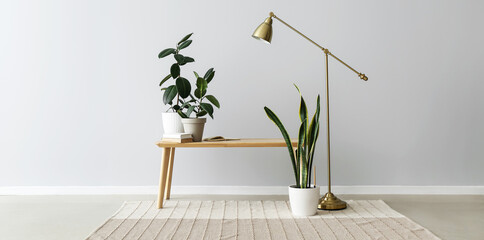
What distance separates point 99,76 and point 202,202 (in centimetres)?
120

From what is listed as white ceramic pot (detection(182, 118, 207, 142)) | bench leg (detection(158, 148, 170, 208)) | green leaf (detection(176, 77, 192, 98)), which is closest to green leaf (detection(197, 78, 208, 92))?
green leaf (detection(176, 77, 192, 98))

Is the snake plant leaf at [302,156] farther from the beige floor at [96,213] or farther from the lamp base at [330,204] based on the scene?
the beige floor at [96,213]

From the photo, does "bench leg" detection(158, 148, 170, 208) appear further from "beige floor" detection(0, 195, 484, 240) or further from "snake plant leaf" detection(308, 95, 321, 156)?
"snake plant leaf" detection(308, 95, 321, 156)

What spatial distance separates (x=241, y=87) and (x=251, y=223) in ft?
4.11

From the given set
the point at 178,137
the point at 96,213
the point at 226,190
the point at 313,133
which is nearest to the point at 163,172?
the point at 178,137

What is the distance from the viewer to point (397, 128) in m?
3.45

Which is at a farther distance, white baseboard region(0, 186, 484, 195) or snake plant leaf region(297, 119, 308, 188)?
white baseboard region(0, 186, 484, 195)

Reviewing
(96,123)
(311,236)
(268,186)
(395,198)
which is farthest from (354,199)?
(96,123)

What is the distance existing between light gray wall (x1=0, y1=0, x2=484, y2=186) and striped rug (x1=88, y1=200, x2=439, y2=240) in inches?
22.1

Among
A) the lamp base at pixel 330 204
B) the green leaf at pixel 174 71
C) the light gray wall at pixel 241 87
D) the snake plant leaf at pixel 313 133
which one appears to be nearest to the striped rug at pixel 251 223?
the lamp base at pixel 330 204

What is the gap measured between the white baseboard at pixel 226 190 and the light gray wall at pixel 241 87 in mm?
45

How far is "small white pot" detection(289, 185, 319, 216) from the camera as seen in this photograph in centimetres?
261

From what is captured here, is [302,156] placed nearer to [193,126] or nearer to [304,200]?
[304,200]

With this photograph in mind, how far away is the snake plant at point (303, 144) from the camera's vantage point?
2.62 meters
